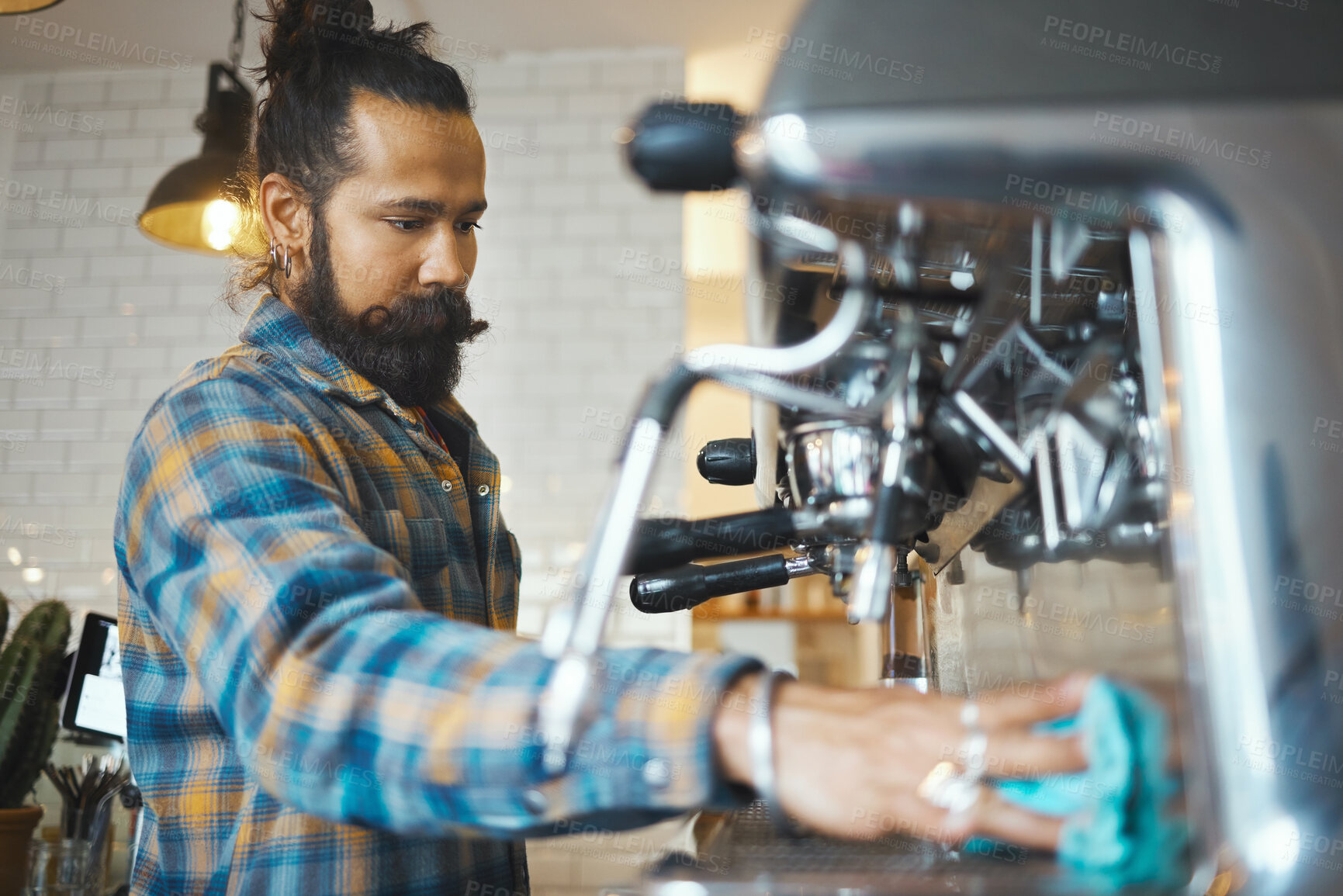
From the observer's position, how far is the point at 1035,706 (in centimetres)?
40

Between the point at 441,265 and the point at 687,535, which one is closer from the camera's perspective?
the point at 687,535

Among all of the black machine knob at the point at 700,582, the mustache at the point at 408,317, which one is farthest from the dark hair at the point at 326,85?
the black machine knob at the point at 700,582

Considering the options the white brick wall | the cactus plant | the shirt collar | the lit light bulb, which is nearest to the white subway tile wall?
the white brick wall

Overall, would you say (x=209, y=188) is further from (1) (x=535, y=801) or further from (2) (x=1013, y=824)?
(2) (x=1013, y=824)

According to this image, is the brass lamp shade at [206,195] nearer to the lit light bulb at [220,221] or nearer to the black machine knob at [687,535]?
the lit light bulb at [220,221]

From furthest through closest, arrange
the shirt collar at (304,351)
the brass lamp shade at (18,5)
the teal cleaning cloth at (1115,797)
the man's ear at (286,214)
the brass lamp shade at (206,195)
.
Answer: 1. the brass lamp shade at (206,195)
2. the brass lamp shade at (18,5)
3. the man's ear at (286,214)
4. the shirt collar at (304,351)
5. the teal cleaning cloth at (1115,797)

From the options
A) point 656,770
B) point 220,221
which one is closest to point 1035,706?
point 656,770

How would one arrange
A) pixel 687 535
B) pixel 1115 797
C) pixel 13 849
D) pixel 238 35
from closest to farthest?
pixel 1115 797
pixel 687 535
pixel 13 849
pixel 238 35

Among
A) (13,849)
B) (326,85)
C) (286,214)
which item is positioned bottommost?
(13,849)

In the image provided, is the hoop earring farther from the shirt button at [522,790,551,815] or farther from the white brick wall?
the white brick wall

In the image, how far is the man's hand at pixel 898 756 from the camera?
15.2 inches

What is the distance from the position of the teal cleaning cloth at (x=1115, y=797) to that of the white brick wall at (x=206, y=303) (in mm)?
1890

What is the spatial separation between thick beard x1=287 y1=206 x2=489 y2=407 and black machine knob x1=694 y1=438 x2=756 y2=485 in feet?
0.84

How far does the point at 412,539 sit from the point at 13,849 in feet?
2.84
